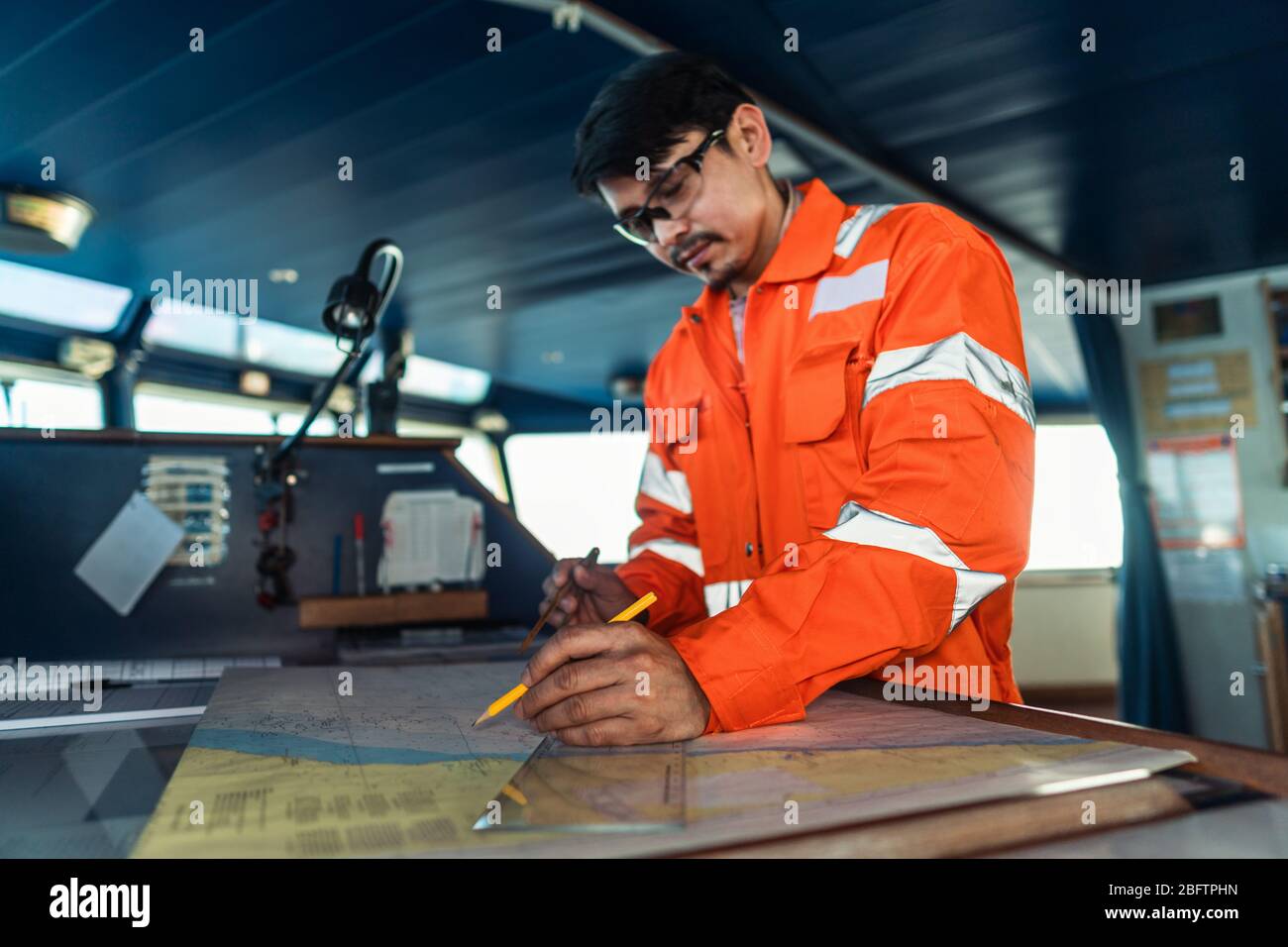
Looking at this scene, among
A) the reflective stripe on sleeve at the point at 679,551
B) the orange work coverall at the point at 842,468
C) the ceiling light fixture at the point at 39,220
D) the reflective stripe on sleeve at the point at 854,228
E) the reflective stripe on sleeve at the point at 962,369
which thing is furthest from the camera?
the ceiling light fixture at the point at 39,220

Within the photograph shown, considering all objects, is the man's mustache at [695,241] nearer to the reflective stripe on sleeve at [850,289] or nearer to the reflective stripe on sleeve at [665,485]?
the reflective stripe on sleeve at [850,289]

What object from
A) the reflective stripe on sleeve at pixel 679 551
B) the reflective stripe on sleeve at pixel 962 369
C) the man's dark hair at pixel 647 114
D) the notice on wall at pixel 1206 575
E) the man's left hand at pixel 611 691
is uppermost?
the man's dark hair at pixel 647 114

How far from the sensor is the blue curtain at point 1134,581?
15.5 feet

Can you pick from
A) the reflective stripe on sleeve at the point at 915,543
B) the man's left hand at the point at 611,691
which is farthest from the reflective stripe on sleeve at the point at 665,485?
the man's left hand at the point at 611,691

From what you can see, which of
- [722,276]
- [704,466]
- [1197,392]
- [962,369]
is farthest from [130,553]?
[1197,392]

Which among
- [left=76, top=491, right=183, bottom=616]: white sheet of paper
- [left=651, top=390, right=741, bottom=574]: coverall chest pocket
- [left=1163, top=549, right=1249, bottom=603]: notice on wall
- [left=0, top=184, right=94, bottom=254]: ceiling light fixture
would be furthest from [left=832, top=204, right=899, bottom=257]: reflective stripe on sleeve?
[left=1163, top=549, right=1249, bottom=603]: notice on wall

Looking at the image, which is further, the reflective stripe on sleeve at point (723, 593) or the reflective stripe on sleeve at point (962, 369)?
the reflective stripe on sleeve at point (723, 593)

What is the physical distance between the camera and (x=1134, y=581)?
4.93 meters

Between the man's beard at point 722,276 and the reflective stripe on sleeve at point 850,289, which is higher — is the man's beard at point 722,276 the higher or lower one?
the higher one

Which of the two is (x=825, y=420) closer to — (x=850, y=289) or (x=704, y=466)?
(x=850, y=289)

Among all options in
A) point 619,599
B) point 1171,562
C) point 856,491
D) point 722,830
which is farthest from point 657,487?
point 1171,562

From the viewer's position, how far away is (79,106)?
2.99m
